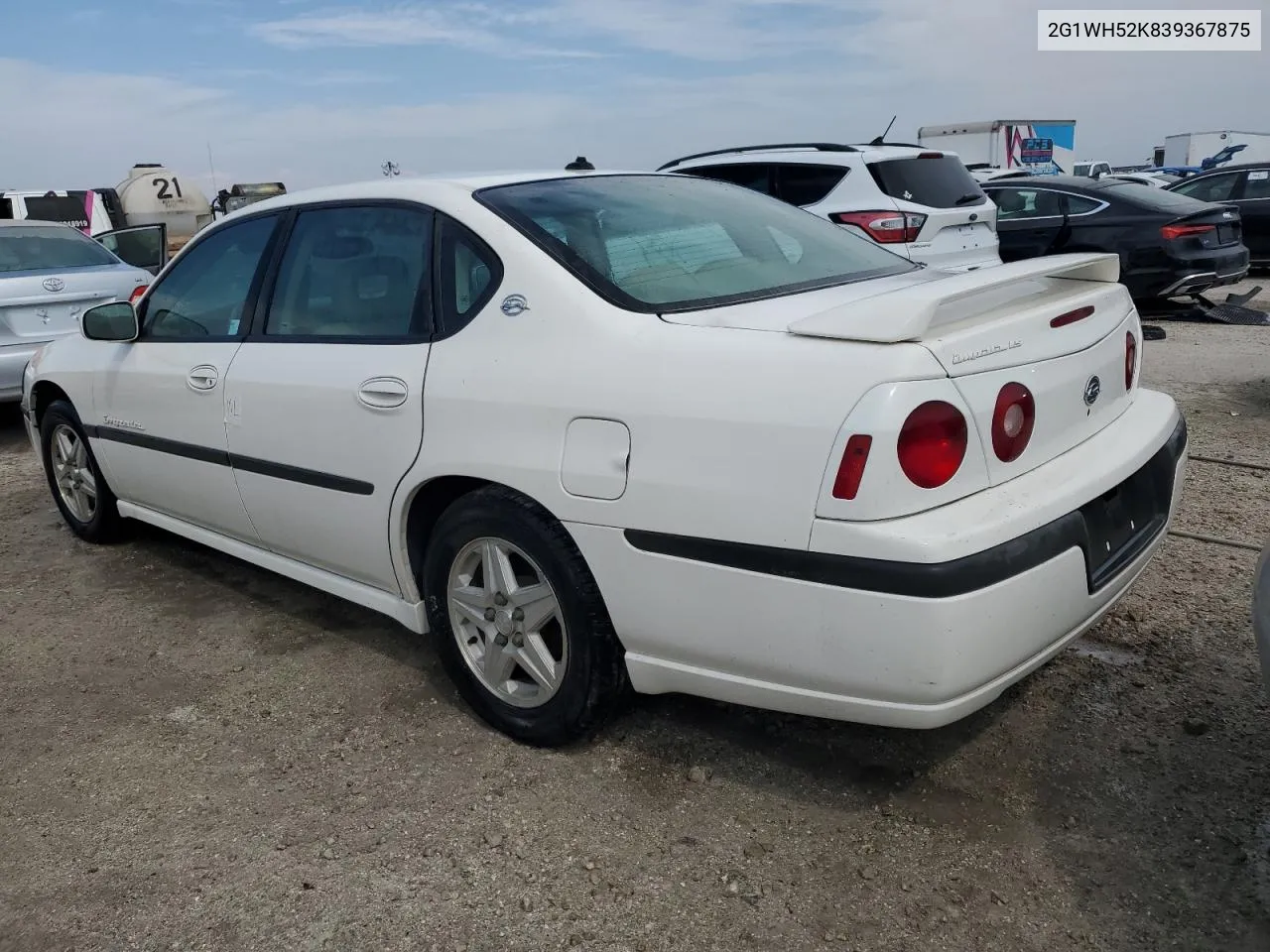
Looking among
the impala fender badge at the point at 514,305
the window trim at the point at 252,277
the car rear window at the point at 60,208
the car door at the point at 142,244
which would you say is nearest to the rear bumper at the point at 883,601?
the impala fender badge at the point at 514,305

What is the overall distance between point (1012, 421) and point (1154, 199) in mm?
8781

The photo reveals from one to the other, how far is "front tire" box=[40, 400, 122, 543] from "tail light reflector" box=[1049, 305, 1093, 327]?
12.4 ft

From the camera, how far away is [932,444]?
213cm

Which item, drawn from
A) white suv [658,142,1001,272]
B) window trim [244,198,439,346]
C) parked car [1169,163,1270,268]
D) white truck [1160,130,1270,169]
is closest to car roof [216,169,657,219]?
window trim [244,198,439,346]

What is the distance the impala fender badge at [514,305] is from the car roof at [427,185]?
450 mm

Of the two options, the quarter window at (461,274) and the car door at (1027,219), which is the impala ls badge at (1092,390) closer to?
the quarter window at (461,274)

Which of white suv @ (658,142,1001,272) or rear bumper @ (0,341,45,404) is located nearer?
rear bumper @ (0,341,45,404)

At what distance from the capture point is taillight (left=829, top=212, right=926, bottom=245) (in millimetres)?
7590

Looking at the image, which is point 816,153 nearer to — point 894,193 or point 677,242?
point 894,193

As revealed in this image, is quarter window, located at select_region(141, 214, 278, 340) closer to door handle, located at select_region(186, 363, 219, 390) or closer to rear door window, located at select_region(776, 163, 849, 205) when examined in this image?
door handle, located at select_region(186, 363, 219, 390)

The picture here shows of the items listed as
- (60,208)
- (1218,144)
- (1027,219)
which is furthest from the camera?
(1218,144)

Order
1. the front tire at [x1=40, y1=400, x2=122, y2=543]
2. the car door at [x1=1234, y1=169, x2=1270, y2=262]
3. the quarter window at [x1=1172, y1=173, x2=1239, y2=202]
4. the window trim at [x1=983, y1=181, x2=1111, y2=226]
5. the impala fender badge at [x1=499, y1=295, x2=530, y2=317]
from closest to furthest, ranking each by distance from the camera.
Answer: the impala fender badge at [x1=499, y1=295, x2=530, y2=317] → the front tire at [x1=40, y1=400, x2=122, y2=543] → the window trim at [x1=983, y1=181, x2=1111, y2=226] → the car door at [x1=1234, y1=169, x2=1270, y2=262] → the quarter window at [x1=1172, y1=173, x2=1239, y2=202]

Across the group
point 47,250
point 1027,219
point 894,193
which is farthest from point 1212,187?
point 47,250

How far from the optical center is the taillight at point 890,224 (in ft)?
24.9
